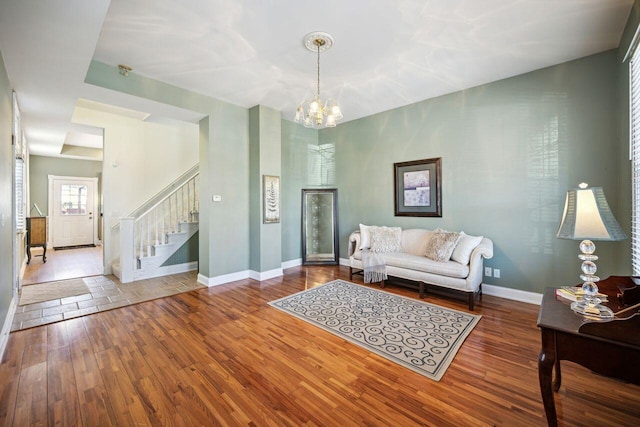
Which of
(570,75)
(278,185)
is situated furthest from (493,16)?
(278,185)

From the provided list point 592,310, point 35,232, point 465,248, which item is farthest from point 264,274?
point 35,232

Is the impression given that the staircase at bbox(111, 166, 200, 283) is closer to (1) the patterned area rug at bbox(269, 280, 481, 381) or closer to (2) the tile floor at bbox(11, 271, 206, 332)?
(2) the tile floor at bbox(11, 271, 206, 332)

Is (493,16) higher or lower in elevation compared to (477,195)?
higher

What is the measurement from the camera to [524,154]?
360 cm

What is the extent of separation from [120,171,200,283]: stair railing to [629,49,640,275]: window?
6.06 meters

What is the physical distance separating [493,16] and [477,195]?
230 cm

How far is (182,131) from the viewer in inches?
242

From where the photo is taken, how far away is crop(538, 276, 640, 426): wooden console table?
120 cm

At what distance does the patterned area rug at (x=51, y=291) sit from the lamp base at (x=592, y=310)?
5.55 meters

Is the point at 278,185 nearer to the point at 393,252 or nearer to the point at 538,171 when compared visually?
the point at 393,252

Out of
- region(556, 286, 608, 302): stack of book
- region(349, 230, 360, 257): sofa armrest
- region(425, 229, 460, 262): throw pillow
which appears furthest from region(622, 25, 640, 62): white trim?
region(349, 230, 360, 257): sofa armrest

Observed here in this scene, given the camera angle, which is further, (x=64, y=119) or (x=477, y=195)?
(x=64, y=119)

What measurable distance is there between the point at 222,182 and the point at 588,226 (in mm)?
4398

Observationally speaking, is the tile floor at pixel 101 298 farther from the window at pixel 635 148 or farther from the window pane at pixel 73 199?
the window pane at pixel 73 199
